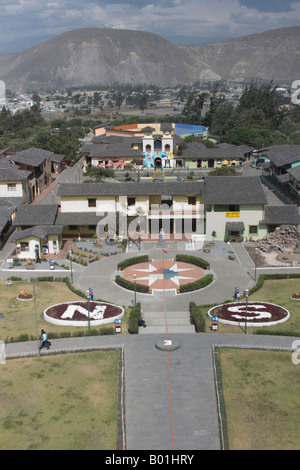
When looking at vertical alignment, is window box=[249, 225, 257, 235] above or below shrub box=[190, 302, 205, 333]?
above

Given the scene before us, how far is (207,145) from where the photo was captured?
110750 millimetres

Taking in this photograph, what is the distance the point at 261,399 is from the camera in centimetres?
2541

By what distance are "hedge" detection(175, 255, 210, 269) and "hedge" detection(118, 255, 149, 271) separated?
10.9 feet

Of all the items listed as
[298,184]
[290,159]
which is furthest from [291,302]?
[290,159]

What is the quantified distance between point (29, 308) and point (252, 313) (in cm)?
1736

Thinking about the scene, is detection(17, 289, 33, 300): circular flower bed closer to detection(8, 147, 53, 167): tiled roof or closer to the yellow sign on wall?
the yellow sign on wall

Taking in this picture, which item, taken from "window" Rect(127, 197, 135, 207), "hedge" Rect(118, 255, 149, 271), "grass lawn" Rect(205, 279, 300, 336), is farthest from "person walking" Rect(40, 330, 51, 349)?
"window" Rect(127, 197, 135, 207)

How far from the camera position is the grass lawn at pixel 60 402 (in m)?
22.4

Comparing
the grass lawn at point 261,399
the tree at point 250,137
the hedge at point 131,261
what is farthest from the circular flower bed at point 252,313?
the tree at point 250,137

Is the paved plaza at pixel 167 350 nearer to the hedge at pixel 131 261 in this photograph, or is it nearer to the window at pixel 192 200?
the hedge at pixel 131 261

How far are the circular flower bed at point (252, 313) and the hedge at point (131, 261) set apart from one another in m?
12.6

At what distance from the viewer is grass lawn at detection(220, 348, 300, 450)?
22.4 metres

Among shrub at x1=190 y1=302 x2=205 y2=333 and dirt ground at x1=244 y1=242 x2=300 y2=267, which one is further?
dirt ground at x1=244 y1=242 x2=300 y2=267

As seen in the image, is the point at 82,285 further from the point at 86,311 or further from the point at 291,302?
the point at 291,302
